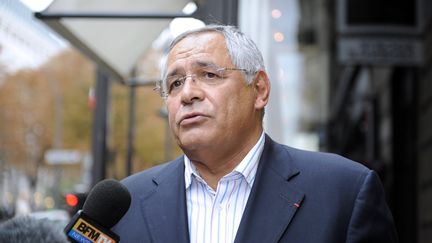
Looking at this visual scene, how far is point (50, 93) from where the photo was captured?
3044cm

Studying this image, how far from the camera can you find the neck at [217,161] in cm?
303

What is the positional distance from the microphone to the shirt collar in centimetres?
59

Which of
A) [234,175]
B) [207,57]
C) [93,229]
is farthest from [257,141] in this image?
[93,229]

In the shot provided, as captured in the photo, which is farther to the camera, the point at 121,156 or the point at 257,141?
the point at 121,156

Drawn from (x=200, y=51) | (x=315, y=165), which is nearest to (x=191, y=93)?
(x=200, y=51)

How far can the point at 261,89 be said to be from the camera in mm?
3230

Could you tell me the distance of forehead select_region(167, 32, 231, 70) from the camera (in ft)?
9.99

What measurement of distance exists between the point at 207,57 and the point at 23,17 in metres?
10.7

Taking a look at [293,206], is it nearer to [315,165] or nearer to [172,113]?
[315,165]

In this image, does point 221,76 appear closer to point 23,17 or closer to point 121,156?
point 23,17

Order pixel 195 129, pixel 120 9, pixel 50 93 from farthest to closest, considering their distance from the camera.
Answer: pixel 50 93
pixel 120 9
pixel 195 129

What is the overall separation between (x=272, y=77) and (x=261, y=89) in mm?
3528

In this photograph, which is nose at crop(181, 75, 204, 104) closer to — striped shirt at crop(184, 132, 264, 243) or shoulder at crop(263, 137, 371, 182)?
striped shirt at crop(184, 132, 264, 243)

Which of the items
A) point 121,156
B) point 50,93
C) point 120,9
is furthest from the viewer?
point 50,93
